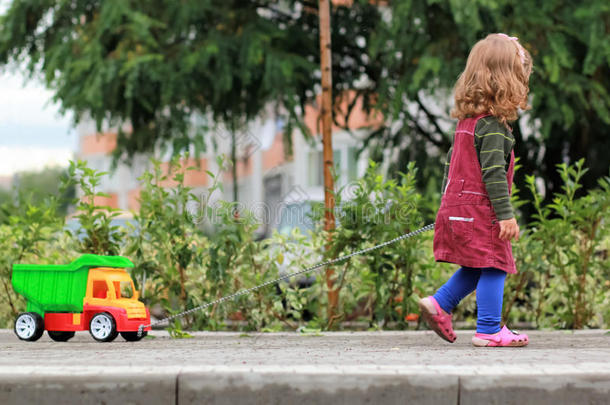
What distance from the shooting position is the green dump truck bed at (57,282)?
4.44 meters

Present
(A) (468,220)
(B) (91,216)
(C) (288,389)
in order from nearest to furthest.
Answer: (C) (288,389) → (A) (468,220) → (B) (91,216)

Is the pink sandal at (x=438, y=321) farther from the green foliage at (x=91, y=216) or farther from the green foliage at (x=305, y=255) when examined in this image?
the green foliage at (x=91, y=216)

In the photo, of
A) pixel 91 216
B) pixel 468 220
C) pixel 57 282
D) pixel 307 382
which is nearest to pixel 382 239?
pixel 468 220

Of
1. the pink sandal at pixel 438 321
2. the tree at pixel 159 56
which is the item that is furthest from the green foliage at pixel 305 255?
the tree at pixel 159 56

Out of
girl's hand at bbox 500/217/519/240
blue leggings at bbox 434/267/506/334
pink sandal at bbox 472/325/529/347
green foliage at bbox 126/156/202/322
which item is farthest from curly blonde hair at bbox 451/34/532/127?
green foliage at bbox 126/156/202/322

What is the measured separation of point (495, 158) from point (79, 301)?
240 cm

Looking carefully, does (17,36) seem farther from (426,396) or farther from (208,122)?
(426,396)

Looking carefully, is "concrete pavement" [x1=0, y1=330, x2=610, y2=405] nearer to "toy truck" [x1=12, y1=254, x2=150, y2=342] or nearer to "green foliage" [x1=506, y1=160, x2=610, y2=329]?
"toy truck" [x1=12, y1=254, x2=150, y2=342]

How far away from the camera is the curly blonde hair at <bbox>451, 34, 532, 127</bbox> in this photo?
13.9 feet

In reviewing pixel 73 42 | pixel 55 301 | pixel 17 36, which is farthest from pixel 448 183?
pixel 17 36

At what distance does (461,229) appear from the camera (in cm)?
421

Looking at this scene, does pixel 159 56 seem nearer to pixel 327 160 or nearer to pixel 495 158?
pixel 327 160

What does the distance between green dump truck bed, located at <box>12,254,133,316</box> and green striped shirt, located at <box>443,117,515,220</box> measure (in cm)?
206

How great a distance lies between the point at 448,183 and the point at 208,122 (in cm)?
678
